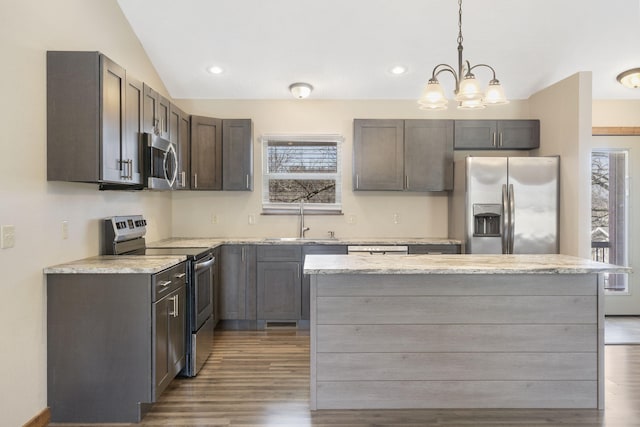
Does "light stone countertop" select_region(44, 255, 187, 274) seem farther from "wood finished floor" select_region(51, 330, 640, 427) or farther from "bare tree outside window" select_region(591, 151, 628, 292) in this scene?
"bare tree outside window" select_region(591, 151, 628, 292)

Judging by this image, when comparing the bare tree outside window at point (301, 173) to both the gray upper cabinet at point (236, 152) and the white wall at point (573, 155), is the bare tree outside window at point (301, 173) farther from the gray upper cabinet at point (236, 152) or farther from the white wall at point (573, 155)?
the white wall at point (573, 155)

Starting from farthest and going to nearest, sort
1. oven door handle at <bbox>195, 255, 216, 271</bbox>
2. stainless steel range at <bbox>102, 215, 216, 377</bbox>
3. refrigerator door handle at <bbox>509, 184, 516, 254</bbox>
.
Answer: refrigerator door handle at <bbox>509, 184, 516, 254</bbox>, oven door handle at <bbox>195, 255, 216, 271</bbox>, stainless steel range at <bbox>102, 215, 216, 377</bbox>

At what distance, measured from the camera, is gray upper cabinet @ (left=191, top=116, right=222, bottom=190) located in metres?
4.31

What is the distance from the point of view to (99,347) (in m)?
2.41

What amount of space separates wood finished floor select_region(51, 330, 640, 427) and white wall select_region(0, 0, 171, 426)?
1.46 ft

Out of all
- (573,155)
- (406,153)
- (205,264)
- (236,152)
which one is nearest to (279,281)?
(205,264)

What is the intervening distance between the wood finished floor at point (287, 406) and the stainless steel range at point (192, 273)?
0.54 feet

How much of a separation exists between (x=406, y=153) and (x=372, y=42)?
47.4 inches

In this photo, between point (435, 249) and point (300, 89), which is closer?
point (435, 249)

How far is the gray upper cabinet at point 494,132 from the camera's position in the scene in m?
4.48

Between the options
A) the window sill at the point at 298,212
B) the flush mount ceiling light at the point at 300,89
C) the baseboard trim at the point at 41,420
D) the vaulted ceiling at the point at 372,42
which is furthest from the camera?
the window sill at the point at 298,212

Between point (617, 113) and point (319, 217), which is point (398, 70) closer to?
point (319, 217)

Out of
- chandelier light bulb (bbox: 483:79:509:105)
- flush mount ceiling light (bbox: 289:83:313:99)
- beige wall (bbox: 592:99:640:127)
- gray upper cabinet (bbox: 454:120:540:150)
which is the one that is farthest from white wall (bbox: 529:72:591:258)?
flush mount ceiling light (bbox: 289:83:313:99)

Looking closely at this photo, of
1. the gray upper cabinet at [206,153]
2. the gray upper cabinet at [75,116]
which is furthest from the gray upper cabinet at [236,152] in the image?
the gray upper cabinet at [75,116]
